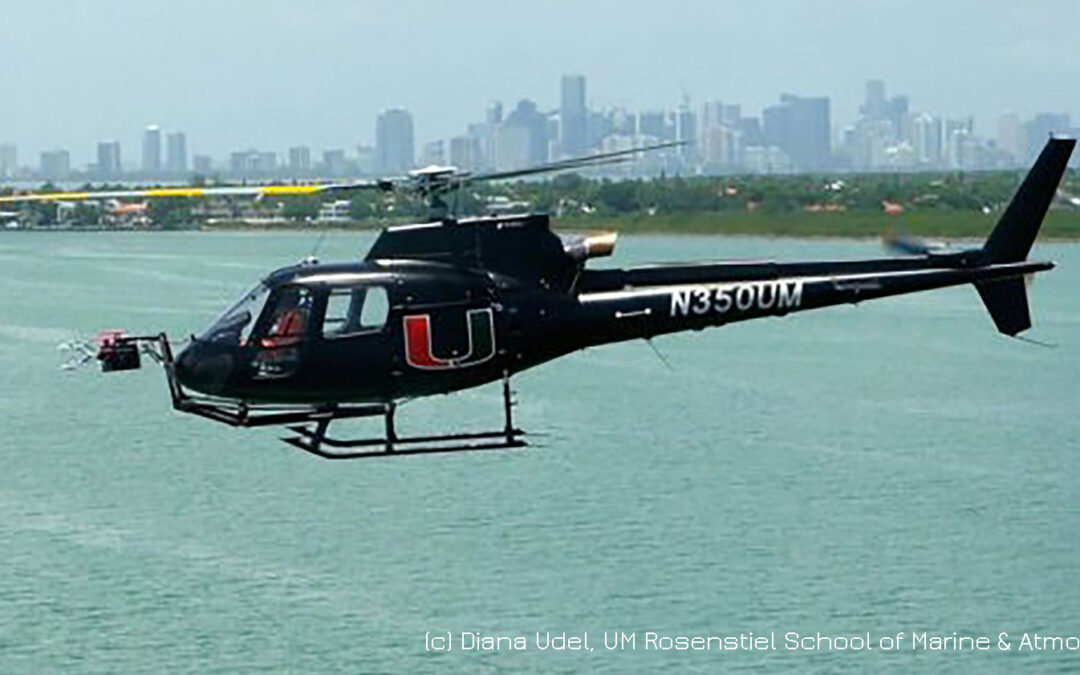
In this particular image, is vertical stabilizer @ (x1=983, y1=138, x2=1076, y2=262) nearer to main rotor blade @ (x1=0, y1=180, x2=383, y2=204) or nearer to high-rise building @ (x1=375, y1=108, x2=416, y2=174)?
main rotor blade @ (x1=0, y1=180, x2=383, y2=204)

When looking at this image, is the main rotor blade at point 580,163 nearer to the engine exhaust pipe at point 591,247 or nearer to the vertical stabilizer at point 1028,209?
the engine exhaust pipe at point 591,247

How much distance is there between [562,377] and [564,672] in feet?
74.6

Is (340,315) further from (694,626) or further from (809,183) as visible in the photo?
(809,183)

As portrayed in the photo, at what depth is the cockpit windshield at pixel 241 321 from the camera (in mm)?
12617

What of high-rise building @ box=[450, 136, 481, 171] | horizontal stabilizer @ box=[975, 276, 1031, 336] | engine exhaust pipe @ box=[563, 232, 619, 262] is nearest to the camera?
engine exhaust pipe @ box=[563, 232, 619, 262]

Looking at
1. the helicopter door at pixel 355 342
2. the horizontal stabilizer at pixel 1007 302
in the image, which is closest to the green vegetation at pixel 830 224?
the horizontal stabilizer at pixel 1007 302

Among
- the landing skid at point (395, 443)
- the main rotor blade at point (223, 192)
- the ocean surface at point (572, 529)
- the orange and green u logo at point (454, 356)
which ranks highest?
the main rotor blade at point (223, 192)

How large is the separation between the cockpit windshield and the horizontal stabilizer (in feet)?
17.4

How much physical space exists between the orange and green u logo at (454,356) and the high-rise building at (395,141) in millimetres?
123752

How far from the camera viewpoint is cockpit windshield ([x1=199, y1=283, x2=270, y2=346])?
41.4ft

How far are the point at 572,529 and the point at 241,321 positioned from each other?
15050 mm

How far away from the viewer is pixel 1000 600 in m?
24.7

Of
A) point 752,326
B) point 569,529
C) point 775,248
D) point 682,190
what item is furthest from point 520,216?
point 682,190

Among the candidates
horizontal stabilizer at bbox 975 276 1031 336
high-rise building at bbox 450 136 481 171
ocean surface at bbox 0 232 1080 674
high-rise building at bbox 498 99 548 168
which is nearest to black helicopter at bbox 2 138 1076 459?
horizontal stabilizer at bbox 975 276 1031 336
